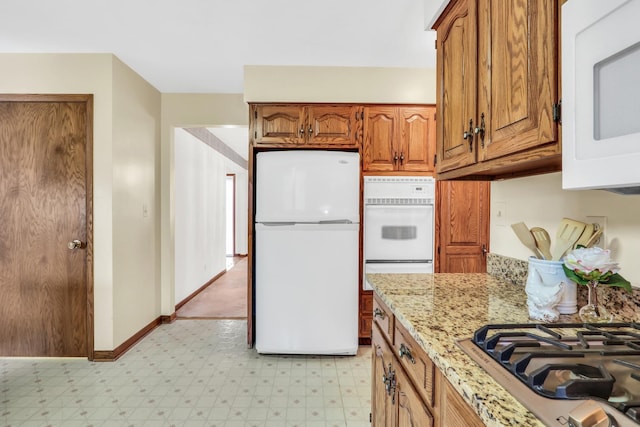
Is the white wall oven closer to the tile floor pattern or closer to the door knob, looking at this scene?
the tile floor pattern

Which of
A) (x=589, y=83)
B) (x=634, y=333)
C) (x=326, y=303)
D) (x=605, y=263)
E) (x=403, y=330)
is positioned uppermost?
(x=589, y=83)

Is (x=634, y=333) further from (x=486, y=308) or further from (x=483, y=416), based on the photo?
(x=483, y=416)

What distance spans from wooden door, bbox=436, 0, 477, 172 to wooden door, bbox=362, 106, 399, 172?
1.27 m

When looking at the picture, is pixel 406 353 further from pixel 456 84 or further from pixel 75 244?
pixel 75 244

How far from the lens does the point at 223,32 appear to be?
231 cm

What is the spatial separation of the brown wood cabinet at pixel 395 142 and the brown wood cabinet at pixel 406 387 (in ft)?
5.23

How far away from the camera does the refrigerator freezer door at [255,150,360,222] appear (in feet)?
8.59

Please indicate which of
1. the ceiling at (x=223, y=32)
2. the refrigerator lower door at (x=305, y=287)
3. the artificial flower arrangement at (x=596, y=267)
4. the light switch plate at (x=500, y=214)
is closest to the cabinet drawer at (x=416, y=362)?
the artificial flower arrangement at (x=596, y=267)

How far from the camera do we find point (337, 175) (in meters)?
2.65

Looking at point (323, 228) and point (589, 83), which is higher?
point (589, 83)

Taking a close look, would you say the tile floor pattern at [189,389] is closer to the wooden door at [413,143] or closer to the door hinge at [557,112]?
the wooden door at [413,143]

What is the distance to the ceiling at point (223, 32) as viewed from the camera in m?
2.03

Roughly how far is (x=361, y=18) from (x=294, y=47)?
1.92 ft

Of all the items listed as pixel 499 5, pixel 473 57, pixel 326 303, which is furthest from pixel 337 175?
pixel 499 5
